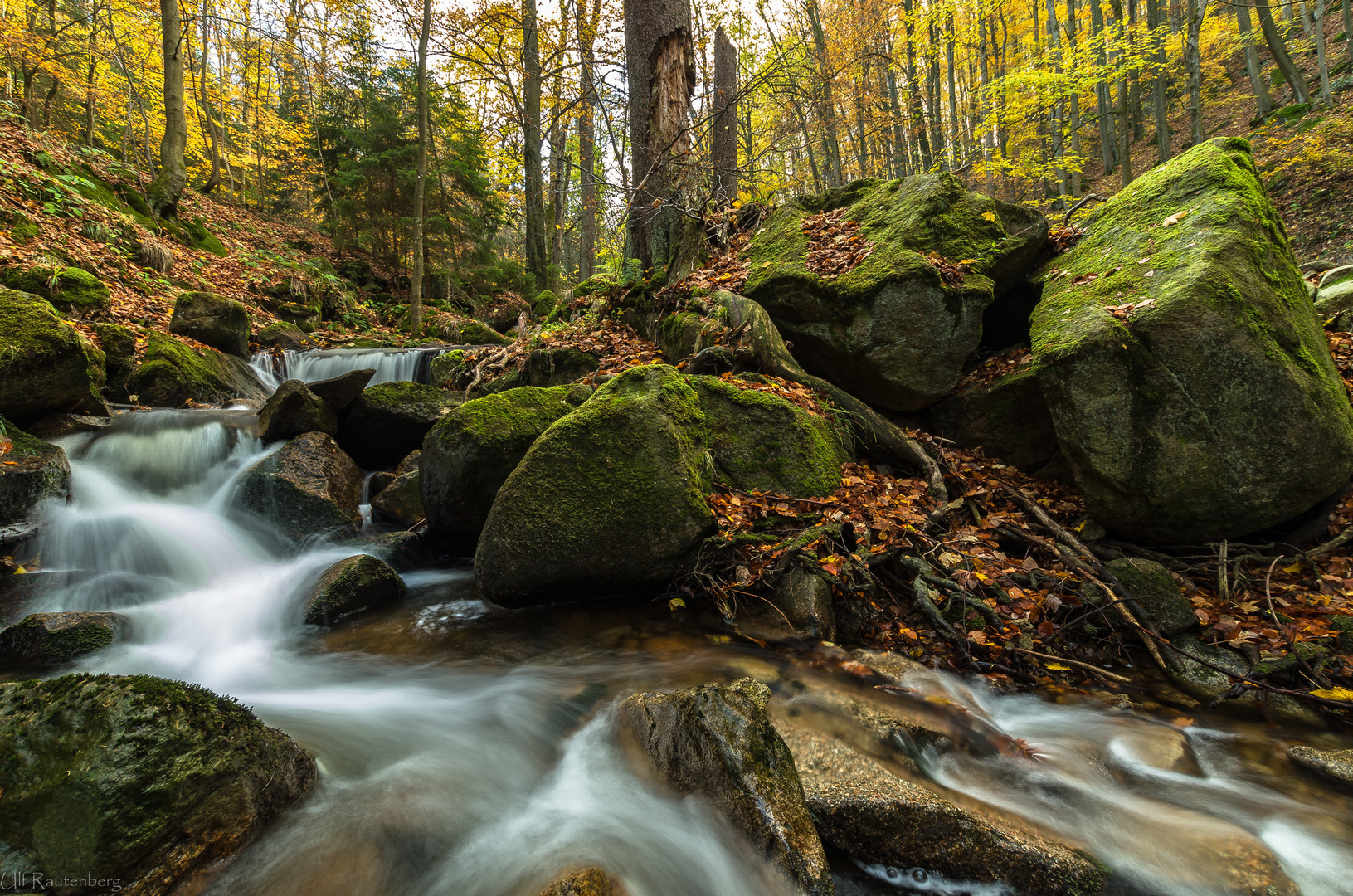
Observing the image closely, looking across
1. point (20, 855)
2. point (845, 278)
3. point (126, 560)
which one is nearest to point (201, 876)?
point (20, 855)

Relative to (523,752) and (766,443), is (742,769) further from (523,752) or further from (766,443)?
(766,443)

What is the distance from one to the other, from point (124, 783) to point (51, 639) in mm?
2825

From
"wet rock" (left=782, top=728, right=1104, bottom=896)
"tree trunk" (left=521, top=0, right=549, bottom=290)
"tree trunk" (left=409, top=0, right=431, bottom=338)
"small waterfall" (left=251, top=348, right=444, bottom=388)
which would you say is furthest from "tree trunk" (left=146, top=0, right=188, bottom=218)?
"wet rock" (left=782, top=728, right=1104, bottom=896)

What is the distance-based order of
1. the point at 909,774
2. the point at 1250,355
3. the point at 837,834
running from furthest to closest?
the point at 1250,355 < the point at 909,774 < the point at 837,834

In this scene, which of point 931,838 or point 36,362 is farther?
point 36,362

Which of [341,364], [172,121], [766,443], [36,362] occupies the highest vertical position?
[172,121]

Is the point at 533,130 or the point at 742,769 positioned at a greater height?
the point at 533,130

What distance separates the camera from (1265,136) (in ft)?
50.8

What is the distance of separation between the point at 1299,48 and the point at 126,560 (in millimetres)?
35130

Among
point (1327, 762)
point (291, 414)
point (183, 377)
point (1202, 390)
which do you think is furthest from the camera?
point (183, 377)

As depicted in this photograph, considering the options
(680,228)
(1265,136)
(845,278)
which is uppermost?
(1265,136)

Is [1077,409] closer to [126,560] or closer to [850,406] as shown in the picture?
[850,406]

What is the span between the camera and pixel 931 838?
2.15m

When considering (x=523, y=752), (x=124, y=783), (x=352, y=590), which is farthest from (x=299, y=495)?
(x=124, y=783)
